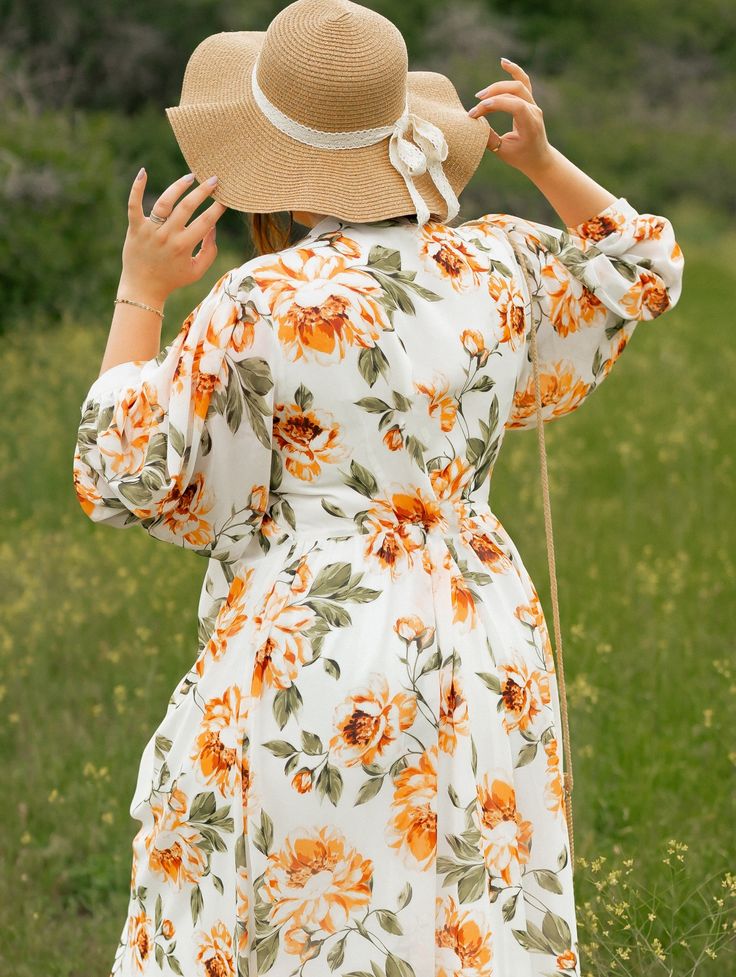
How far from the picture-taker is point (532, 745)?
1927 mm

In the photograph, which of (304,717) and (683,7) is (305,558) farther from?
(683,7)

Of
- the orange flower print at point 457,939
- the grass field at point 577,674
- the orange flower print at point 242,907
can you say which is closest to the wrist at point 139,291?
the orange flower print at point 242,907

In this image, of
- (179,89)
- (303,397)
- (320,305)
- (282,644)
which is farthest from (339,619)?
(179,89)

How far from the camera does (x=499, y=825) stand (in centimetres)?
187

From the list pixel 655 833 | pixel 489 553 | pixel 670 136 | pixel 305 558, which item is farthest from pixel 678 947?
pixel 670 136

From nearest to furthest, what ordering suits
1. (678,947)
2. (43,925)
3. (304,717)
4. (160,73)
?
(304,717), (678,947), (43,925), (160,73)

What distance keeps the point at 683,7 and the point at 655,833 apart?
30.8m

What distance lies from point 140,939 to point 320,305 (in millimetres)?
963

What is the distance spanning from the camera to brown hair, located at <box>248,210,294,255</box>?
74.2 inches

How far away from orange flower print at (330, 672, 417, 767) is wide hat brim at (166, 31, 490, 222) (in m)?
0.63

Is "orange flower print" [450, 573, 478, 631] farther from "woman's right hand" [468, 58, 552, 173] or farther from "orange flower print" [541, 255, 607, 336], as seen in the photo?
"woman's right hand" [468, 58, 552, 173]

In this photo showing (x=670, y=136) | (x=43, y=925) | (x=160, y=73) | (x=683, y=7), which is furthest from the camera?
(x=683, y=7)

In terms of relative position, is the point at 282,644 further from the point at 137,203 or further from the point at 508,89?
the point at 508,89

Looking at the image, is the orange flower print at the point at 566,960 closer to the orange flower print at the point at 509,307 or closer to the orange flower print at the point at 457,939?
the orange flower print at the point at 457,939
